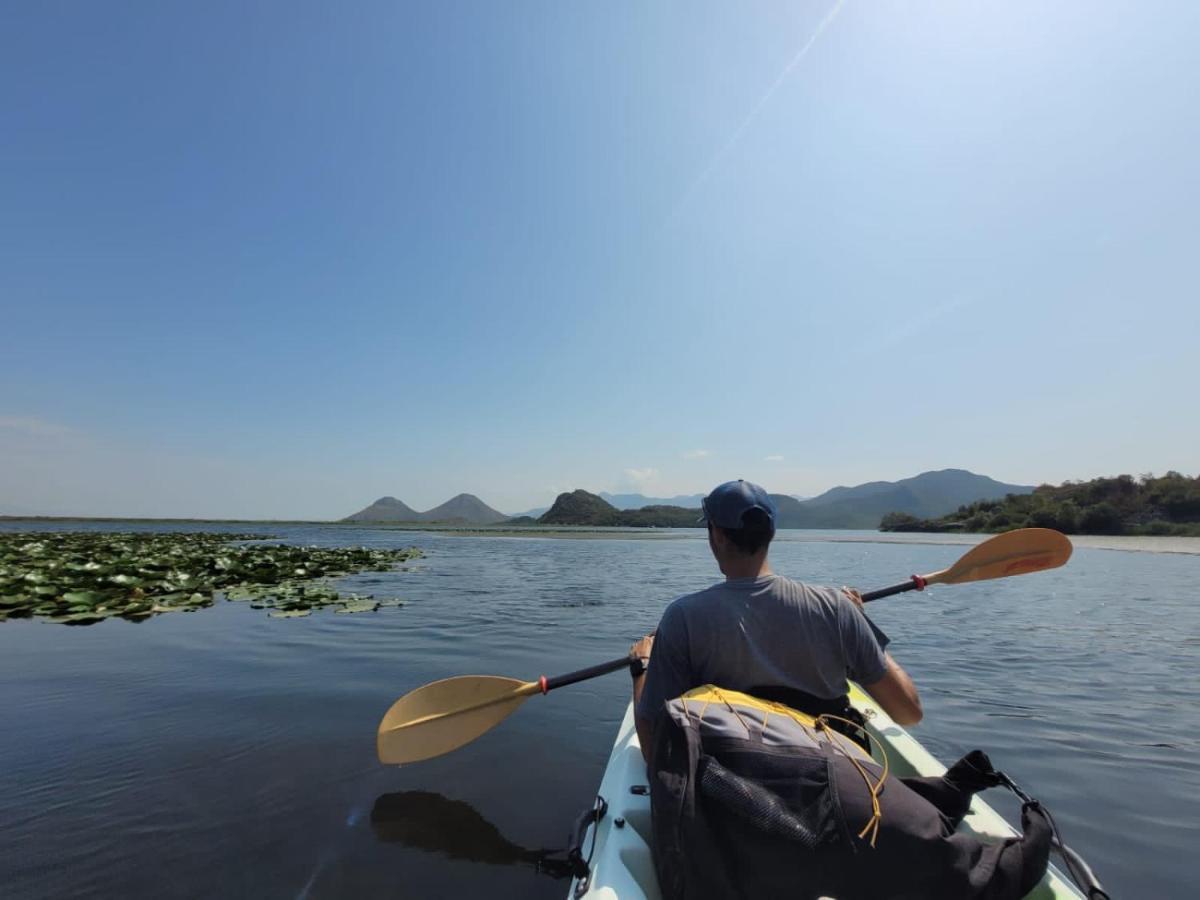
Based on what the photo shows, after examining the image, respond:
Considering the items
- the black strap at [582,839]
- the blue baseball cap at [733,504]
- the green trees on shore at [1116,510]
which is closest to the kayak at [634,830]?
the black strap at [582,839]

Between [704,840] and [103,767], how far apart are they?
5.63m

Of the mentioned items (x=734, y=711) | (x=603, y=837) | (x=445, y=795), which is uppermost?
(x=734, y=711)

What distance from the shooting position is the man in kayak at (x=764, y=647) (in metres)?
2.59

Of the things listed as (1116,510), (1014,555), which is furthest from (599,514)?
(1014,555)

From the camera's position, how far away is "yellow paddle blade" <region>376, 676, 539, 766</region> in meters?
4.52

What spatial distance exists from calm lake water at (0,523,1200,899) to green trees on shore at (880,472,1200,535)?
54656 mm

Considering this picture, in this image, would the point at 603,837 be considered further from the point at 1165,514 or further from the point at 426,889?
the point at 1165,514

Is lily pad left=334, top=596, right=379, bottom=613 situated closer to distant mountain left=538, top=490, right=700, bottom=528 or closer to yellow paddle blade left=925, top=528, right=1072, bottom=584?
yellow paddle blade left=925, top=528, right=1072, bottom=584

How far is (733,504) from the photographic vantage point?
2922 mm

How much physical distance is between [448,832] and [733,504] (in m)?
3.30

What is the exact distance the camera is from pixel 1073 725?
592 centimetres

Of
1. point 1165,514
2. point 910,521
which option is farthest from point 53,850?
point 910,521

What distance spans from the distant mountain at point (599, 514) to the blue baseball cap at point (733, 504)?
469 feet

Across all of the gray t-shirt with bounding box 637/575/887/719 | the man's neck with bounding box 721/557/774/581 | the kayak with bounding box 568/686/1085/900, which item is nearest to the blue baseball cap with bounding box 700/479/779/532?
the man's neck with bounding box 721/557/774/581
